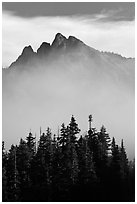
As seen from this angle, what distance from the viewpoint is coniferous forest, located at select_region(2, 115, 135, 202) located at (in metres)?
5.21

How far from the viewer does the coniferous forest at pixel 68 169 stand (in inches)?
205

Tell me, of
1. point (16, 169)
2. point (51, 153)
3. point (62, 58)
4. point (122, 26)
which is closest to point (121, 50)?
point (122, 26)

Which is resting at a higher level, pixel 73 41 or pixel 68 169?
pixel 73 41

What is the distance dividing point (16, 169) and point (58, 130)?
622 millimetres

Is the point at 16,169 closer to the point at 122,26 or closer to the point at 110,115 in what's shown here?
the point at 110,115

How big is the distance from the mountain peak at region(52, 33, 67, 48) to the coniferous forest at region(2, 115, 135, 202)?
31.9 inches

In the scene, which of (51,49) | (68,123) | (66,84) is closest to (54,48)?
(51,49)

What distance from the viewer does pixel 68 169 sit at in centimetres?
529

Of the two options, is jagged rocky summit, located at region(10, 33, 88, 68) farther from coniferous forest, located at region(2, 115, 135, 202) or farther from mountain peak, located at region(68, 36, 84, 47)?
coniferous forest, located at region(2, 115, 135, 202)

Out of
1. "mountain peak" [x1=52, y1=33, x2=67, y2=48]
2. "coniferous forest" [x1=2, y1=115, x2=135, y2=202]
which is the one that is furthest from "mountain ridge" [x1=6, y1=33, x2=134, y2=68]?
"coniferous forest" [x1=2, y1=115, x2=135, y2=202]

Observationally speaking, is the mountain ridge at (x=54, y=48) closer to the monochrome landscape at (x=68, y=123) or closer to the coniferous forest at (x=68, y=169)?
the monochrome landscape at (x=68, y=123)

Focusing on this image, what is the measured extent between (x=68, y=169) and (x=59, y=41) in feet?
4.63

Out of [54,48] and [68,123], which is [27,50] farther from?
[68,123]

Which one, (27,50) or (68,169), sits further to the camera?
(27,50)
